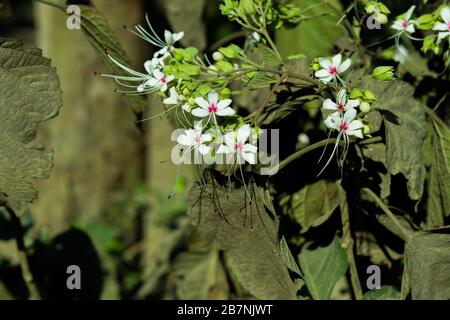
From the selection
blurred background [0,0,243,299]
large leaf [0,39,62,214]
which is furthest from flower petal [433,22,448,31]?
blurred background [0,0,243,299]

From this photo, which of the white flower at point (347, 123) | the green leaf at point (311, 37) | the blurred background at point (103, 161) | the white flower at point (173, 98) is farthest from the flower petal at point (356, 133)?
the blurred background at point (103, 161)

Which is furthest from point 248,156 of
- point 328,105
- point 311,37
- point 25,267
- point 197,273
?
point 197,273

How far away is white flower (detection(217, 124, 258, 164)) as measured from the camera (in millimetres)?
1025

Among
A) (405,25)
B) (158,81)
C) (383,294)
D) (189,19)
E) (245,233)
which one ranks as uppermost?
(189,19)

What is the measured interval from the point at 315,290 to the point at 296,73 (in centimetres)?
43

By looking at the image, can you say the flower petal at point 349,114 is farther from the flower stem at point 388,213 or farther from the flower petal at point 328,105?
the flower stem at point 388,213

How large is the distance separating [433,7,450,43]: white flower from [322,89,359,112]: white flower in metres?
0.20

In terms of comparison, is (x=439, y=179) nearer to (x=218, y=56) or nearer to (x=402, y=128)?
(x=402, y=128)

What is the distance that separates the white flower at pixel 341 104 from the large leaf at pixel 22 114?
43 centimetres

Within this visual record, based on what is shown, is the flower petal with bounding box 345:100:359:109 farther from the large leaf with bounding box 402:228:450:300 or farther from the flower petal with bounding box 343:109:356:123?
the large leaf with bounding box 402:228:450:300

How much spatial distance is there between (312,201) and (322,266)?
0.12 metres

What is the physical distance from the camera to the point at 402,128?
3.81 ft
